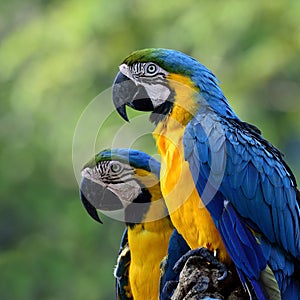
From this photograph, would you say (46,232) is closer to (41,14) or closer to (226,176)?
(41,14)

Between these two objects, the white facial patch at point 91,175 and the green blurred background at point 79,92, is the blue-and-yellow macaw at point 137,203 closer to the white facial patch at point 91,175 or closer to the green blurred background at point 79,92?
the white facial patch at point 91,175

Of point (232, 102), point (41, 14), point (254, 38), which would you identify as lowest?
point (232, 102)

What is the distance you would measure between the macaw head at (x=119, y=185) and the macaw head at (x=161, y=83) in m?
0.29

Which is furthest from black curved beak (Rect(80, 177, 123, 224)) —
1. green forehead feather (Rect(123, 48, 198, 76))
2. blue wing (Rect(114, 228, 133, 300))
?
green forehead feather (Rect(123, 48, 198, 76))

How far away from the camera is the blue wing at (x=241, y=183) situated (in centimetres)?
227

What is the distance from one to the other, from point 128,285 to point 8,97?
3.92 meters

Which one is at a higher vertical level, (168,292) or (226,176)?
(226,176)

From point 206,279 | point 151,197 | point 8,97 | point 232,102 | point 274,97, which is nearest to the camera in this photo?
point 206,279

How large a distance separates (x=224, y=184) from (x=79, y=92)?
13.0 feet

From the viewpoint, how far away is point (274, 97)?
19.3ft

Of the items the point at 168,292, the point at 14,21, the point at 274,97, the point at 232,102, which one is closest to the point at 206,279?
the point at 168,292

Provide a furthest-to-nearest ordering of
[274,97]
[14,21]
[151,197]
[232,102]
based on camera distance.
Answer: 1. [14,21]
2. [274,97]
3. [232,102]
4. [151,197]

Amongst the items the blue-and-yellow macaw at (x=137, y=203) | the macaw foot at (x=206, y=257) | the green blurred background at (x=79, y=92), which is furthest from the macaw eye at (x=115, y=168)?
the green blurred background at (x=79, y=92)

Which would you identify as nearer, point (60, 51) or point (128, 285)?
point (128, 285)
